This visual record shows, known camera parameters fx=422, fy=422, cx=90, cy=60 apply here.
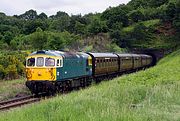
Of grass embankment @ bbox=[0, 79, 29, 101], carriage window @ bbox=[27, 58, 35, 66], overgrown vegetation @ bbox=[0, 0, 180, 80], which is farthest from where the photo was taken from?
overgrown vegetation @ bbox=[0, 0, 180, 80]

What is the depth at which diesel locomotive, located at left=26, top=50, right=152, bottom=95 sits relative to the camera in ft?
80.3

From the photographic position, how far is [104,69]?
1412 inches

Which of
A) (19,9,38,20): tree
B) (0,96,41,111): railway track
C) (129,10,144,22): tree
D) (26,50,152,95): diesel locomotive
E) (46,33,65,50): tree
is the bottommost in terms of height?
(0,96,41,111): railway track

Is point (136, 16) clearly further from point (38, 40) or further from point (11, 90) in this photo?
point (11, 90)

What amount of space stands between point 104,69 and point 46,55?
11.8 meters

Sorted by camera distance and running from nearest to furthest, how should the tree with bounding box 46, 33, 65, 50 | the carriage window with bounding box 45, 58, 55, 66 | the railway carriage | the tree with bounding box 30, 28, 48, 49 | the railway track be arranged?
the railway track < the carriage window with bounding box 45, 58, 55, 66 < the railway carriage < the tree with bounding box 46, 33, 65, 50 < the tree with bounding box 30, 28, 48, 49

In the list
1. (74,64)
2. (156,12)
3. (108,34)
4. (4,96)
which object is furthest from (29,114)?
(156,12)

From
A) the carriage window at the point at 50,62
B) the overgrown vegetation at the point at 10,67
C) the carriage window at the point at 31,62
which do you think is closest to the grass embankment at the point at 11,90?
the carriage window at the point at 31,62

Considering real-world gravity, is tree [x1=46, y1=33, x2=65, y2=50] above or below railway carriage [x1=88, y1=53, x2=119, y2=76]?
above

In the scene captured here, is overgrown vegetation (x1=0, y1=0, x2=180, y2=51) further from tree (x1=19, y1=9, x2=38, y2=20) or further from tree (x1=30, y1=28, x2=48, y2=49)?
tree (x1=19, y1=9, x2=38, y2=20)

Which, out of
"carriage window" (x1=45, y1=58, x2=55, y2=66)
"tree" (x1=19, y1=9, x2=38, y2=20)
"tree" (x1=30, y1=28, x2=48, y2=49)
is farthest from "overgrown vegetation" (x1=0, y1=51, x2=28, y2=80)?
"tree" (x1=19, y1=9, x2=38, y2=20)

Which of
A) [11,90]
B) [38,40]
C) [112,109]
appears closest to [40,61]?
[11,90]

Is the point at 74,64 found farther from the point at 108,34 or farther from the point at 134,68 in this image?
the point at 108,34

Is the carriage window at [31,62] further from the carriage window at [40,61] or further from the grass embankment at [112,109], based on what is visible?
the grass embankment at [112,109]
